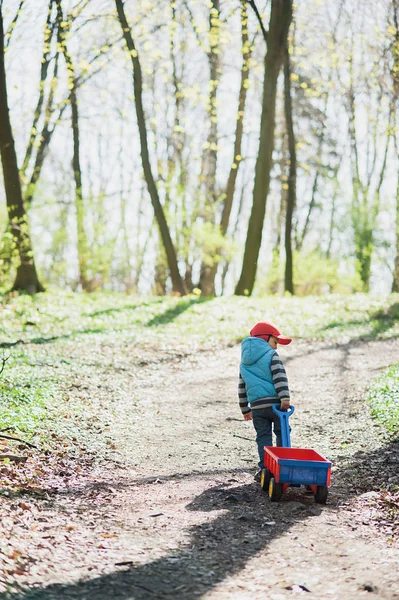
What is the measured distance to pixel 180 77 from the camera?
32.5 metres

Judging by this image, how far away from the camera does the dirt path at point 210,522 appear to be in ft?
13.9

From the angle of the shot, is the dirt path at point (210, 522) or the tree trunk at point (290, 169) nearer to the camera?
the dirt path at point (210, 522)

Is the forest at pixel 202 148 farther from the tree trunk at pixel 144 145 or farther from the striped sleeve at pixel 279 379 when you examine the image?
the striped sleeve at pixel 279 379

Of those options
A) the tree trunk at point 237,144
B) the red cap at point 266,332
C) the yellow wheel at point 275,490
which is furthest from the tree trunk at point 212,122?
the yellow wheel at point 275,490

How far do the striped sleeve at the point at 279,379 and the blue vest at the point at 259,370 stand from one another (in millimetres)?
59

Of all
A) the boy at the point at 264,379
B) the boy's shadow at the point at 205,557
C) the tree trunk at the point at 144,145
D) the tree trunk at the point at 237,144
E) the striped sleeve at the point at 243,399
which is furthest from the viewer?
the tree trunk at the point at 237,144

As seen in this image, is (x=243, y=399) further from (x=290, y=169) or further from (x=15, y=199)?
(x=290, y=169)

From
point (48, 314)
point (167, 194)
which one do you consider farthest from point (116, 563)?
point (167, 194)

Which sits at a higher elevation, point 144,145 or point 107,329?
point 144,145

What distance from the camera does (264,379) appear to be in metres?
6.52

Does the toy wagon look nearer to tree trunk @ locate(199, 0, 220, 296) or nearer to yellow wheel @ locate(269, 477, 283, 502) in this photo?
yellow wheel @ locate(269, 477, 283, 502)

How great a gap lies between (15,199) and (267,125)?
27.2 feet

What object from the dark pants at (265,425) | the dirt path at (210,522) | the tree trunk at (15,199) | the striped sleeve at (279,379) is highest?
the tree trunk at (15,199)

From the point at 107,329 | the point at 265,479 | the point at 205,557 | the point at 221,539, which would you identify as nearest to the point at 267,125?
the point at 107,329
